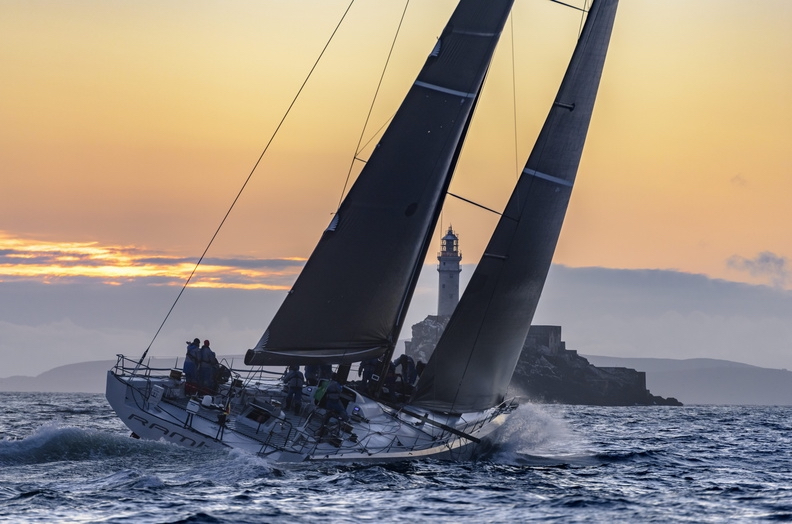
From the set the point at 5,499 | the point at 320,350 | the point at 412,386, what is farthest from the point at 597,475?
the point at 5,499

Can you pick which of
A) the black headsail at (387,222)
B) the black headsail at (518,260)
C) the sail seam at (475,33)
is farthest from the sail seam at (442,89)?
the black headsail at (518,260)

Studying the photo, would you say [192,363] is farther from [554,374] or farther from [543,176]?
[554,374]

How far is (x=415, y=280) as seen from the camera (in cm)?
2156

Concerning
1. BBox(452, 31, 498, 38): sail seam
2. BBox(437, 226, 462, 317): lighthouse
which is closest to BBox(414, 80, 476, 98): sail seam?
BBox(452, 31, 498, 38): sail seam

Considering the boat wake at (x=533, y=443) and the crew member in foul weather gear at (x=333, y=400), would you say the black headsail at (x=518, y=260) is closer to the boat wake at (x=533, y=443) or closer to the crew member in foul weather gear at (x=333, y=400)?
the boat wake at (x=533, y=443)

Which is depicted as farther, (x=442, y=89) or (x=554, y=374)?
(x=554, y=374)

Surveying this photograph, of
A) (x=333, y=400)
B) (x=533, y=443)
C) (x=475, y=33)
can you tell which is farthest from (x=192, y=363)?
(x=533, y=443)

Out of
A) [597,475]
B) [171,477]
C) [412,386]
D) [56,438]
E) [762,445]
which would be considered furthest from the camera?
[762,445]

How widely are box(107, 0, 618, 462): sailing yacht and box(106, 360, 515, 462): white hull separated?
5cm

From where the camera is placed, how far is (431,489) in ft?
55.4

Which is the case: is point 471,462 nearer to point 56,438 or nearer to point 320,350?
point 320,350

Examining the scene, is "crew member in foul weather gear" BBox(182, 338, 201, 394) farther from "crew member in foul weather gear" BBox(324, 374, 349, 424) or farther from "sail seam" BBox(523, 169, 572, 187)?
"sail seam" BBox(523, 169, 572, 187)

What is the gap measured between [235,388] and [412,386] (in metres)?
3.66

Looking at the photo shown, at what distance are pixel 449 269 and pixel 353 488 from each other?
242ft
